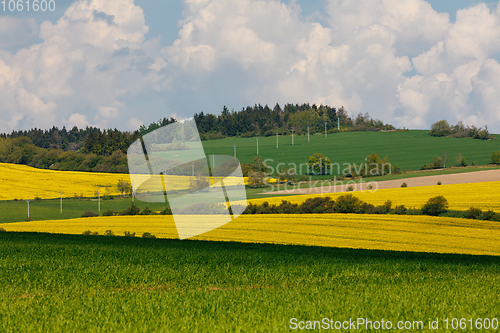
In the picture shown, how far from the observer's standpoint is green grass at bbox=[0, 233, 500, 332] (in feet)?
19.1

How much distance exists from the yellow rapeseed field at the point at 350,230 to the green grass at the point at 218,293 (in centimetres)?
1546

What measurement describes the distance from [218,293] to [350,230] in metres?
24.8

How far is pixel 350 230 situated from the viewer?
1219 inches

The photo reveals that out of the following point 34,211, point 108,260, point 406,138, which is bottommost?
point 34,211

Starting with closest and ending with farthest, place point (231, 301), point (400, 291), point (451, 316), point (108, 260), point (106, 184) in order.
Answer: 1. point (451, 316)
2. point (231, 301)
3. point (400, 291)
4. point (108, 260)
5. point (106, 184)

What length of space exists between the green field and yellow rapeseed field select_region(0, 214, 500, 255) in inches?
1551

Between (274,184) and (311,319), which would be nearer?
(311,319)

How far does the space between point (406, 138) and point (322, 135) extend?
91.1 feet

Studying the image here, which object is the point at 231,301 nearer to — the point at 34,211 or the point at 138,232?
the point at 138,232

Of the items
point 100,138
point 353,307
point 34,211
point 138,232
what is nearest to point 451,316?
point 353,307

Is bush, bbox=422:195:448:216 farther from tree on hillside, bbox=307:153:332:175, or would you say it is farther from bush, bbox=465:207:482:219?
tree on hillside, bbox=307:153:332:175

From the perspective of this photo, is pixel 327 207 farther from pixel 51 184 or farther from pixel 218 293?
pixel 51 184

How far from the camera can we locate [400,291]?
24.7 ft

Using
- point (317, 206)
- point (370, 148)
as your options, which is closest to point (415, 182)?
point (317, 206)
